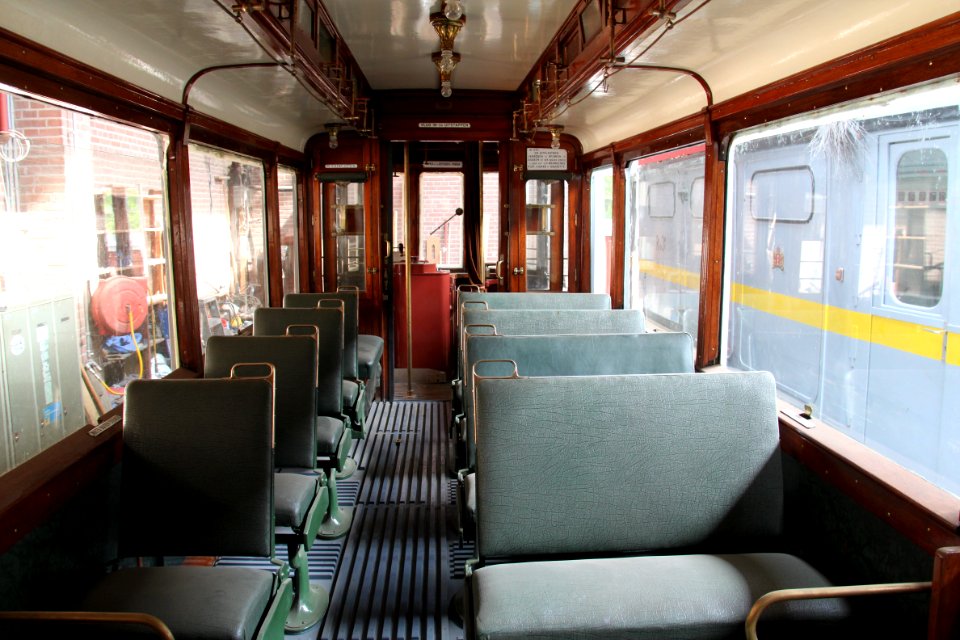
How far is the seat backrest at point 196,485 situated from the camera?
7.57ft

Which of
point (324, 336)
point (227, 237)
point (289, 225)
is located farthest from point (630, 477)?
point (289, 225)

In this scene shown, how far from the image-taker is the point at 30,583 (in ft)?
6.57

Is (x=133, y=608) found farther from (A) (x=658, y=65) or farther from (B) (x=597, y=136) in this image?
(B) (x=597, y=136)

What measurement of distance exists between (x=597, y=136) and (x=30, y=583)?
4968mm

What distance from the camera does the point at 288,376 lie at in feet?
10.6

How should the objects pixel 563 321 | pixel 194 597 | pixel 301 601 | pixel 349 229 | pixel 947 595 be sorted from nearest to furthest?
pixel 947 595
pixel 194 597
pixel 301 601
pixel 563 321
pixel 349 229

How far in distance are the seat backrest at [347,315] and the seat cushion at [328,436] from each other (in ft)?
3.48

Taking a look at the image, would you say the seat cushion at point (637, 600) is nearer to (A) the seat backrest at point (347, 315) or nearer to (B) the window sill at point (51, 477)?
(B) the window sill at point (51, 477)

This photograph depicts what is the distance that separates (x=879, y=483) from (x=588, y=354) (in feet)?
4.86

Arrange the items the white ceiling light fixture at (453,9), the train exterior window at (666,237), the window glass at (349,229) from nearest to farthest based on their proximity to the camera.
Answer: the white ceiling light fixture at (453,9), the train exterior window at (666,237), the window glass at (349,229)

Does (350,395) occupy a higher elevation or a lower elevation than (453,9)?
lower

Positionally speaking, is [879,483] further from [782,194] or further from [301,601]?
[301,601]

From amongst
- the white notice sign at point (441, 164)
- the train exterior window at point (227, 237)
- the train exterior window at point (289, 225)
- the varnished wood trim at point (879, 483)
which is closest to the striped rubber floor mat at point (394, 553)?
the train exterior window at point (227, 237)

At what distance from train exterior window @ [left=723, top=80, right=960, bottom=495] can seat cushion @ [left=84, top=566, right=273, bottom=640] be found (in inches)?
92.1
